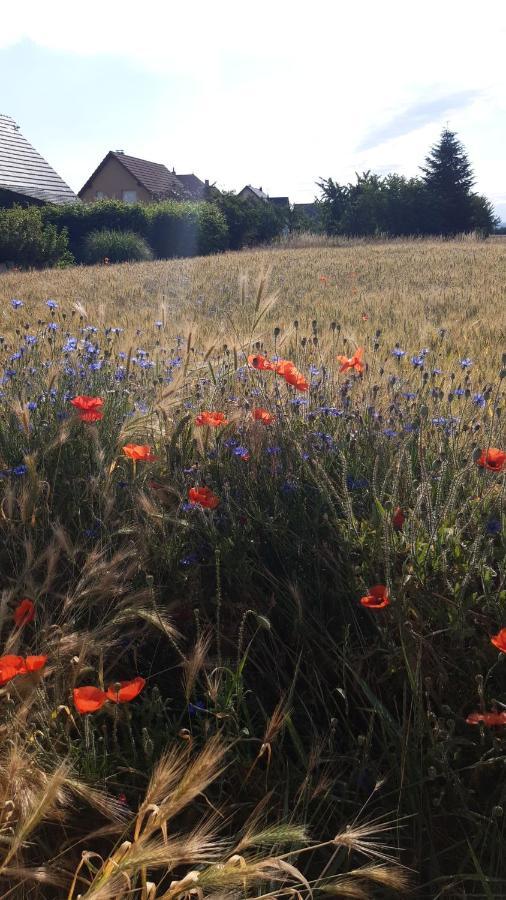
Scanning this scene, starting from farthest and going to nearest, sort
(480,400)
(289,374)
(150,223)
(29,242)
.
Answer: (150,223), (29,242), (480,400), (289,374)

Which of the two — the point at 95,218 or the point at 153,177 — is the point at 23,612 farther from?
the point at 153,177

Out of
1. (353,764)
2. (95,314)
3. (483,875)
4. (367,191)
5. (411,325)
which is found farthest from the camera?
(367,191)

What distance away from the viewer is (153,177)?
3966 cm

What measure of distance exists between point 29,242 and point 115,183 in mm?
21479

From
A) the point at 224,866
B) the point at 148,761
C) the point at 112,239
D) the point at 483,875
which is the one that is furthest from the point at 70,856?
the point at 112,239

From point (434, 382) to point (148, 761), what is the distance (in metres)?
2.13

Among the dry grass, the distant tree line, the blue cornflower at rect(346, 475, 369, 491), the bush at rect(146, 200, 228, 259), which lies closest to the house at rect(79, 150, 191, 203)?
the distant tree line

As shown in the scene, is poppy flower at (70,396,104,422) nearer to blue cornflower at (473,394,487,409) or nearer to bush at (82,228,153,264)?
blue cornflower at (473,394,487,409)

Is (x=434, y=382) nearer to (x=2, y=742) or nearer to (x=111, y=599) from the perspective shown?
(x=111, y=599)

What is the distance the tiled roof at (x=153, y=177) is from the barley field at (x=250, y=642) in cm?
3590

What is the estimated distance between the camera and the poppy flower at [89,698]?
136cm

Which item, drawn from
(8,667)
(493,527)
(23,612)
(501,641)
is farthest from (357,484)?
(8,667)

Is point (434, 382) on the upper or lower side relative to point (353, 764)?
upper

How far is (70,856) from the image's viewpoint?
142cm
